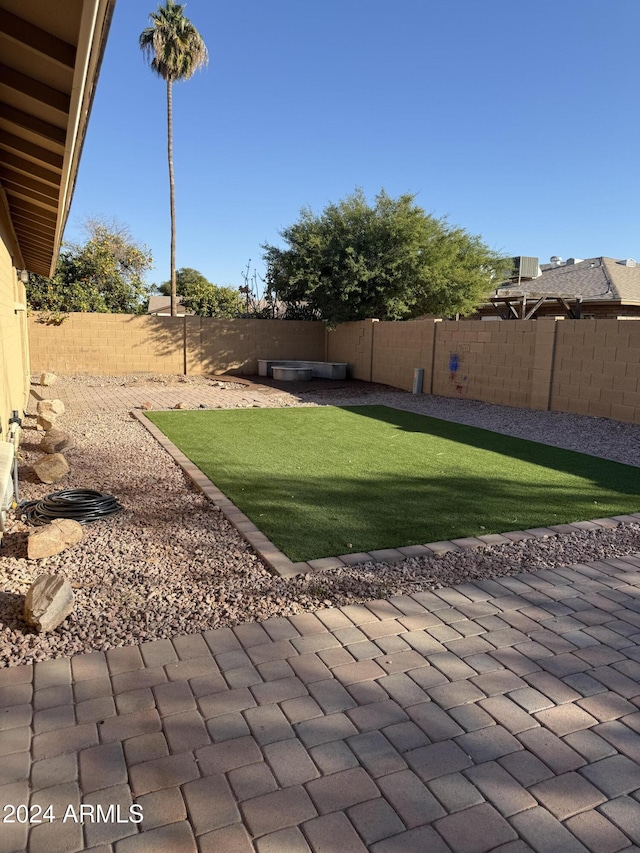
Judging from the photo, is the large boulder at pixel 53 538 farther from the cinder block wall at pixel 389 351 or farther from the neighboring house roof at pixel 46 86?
the neighboring house roof at pixel 46 86

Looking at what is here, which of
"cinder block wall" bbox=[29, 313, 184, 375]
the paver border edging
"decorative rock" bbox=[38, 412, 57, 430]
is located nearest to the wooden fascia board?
the paver border edging

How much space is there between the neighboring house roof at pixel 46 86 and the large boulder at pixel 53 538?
2732mm

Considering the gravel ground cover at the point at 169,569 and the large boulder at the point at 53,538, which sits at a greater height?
the large boulder at the point at 53,538

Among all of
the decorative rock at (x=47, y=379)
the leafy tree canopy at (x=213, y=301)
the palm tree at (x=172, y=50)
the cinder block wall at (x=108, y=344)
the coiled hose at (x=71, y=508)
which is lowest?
the coiled hose at (x=71, y=508)

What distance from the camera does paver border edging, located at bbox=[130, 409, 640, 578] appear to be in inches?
167

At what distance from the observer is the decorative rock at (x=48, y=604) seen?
324 cm

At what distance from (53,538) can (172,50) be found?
26.2m

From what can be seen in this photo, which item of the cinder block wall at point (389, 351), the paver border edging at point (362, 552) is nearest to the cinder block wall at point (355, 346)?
the cinder block wall at point (389, 351)

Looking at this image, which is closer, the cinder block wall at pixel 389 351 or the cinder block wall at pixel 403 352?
the cinder block wall at pixel 389 351

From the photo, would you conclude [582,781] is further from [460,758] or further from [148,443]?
[148,443]

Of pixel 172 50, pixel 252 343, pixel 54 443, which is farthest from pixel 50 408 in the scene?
pixel 172 50

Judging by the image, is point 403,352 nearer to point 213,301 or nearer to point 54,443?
point 54,443

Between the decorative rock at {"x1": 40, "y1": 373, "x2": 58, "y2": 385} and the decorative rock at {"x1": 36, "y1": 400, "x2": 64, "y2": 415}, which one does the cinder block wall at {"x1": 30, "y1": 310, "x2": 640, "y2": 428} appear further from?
the decorative rock at {"x1": 40, "y1": 373, "x2": 58, "y2": 385}

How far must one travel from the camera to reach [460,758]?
2369 mm
